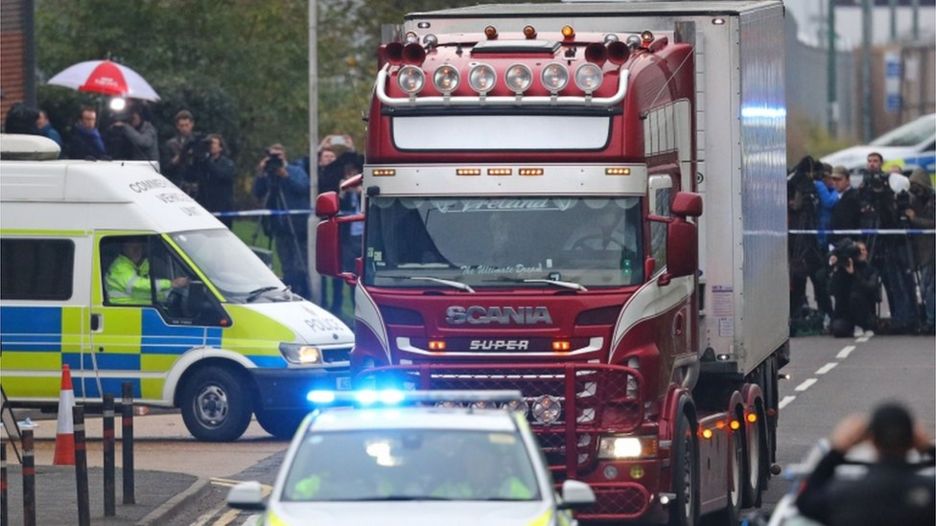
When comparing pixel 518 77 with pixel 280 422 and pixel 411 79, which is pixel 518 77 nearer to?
pixel 411 79

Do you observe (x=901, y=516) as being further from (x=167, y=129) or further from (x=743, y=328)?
(x=167, y=129)

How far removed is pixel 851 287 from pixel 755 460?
15365 mm

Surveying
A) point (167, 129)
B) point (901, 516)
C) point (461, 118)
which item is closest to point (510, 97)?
point (461, 118)

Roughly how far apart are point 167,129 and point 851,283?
11932mm

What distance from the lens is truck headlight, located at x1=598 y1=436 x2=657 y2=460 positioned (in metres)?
14.6

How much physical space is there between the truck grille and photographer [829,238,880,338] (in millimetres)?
18380

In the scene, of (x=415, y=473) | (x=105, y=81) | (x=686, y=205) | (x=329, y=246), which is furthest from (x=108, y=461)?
(x=105, y=81)

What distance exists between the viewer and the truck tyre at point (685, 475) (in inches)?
589

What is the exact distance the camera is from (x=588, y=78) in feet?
48.9

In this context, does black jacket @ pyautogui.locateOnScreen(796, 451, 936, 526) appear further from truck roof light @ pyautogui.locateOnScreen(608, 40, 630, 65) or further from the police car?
truck roof light @ pyautogui.locateOnScreen(608, 40, 630, 65)

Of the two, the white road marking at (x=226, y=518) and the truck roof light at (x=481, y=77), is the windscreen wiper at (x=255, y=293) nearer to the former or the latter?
the white road marking at (x=226, y=518)

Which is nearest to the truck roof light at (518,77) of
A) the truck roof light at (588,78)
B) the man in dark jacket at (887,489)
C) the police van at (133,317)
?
the truck roof light at (588,78)

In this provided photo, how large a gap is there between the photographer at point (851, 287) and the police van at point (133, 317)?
11.9 meters

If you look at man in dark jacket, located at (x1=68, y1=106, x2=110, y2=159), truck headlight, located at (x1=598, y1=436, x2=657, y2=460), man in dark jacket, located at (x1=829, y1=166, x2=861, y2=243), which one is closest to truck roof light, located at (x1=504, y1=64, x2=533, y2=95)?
truck headlight, located at (x1=598, y1=436, x2=657, y2=460)
